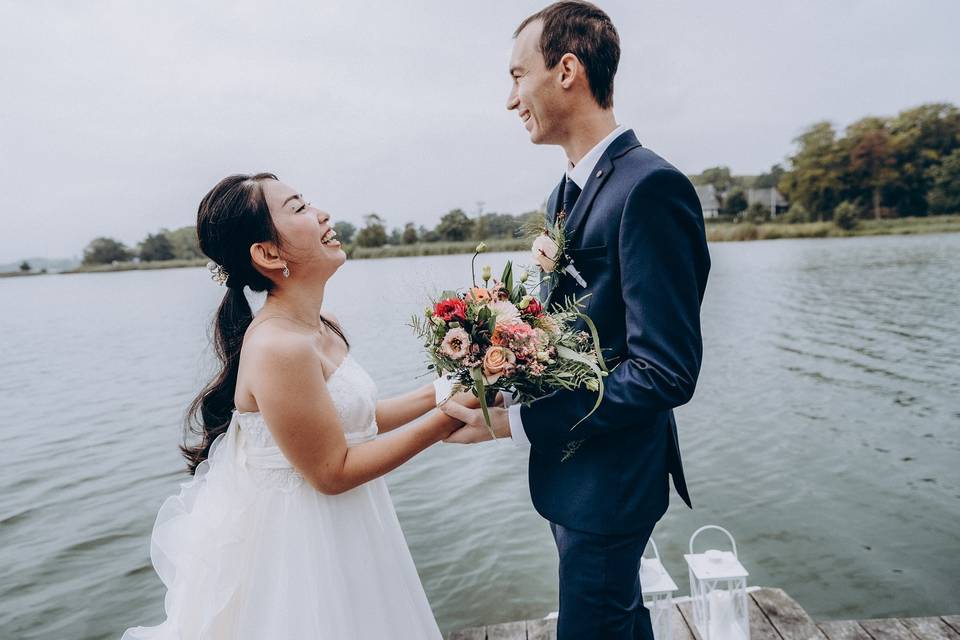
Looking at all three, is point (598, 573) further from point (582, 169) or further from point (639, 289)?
point (582, 169)

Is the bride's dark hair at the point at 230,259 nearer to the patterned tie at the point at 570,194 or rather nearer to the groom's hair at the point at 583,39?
the patterned tie at the point at 570,194

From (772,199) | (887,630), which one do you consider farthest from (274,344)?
(772,199)

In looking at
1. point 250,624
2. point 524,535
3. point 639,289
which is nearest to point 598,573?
point 639,289

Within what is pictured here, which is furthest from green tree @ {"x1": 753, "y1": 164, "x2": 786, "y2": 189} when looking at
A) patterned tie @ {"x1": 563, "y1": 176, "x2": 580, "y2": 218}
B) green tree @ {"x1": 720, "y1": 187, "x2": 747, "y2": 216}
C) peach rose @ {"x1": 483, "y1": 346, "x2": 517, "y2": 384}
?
peach rose @ {"x1": 483, "y1": 346, "x2": 517, "y2": 384}

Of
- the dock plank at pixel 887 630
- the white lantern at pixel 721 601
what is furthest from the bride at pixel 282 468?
the dock plank at pixel 887 630

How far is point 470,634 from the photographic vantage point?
3.40 meters

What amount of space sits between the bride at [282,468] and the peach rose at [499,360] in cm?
44

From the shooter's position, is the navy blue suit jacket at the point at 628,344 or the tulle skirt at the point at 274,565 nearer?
the navy blue suit jacket at the point at 628,344

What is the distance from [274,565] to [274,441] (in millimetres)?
450

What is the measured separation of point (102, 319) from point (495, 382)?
86.1 feet

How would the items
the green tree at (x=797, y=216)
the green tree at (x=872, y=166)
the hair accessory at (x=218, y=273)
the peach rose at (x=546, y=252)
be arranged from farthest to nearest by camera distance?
the green tree at (x=797, y=216)
the green tree at (x=872, y=166)
the hair accessory at (x=218, y=273)
the peach rose at (x=546, y=252)

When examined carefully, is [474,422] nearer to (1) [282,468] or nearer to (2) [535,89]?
(1) [282,468]

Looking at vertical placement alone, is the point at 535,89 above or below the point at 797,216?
above

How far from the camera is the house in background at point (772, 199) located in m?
79.8
